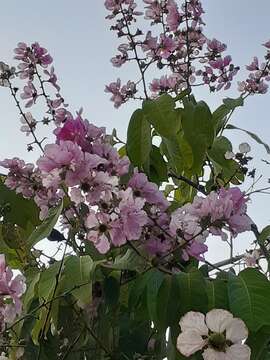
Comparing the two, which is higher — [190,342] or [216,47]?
[216,47]

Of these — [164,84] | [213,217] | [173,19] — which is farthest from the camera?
[173,19]

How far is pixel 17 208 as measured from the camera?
1.58m

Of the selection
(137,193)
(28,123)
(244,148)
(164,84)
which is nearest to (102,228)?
(137,193)

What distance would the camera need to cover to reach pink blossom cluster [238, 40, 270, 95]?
2701mm

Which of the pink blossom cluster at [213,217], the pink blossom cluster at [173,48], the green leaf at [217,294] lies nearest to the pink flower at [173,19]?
the pink blossom cluster at [173,48]

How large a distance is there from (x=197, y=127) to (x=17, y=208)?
47 cm

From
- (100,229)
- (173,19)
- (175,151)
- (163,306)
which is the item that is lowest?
(163,306)

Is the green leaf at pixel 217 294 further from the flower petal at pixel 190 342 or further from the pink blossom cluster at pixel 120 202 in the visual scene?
the flower petal at pixel 190 342

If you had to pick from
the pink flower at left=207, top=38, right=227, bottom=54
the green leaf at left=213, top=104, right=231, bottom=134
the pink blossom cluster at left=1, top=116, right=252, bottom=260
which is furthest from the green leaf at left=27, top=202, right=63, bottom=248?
the pink flower at left=207, top=38, right=227, bottom=54

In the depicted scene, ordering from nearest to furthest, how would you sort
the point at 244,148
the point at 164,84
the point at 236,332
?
the point at 236,332 < the point at 244,148 < the point at 164,84

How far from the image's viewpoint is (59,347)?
4.97 feet

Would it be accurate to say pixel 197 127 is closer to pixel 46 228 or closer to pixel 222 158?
pixel 222 158

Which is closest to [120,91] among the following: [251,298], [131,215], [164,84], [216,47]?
[164,84]

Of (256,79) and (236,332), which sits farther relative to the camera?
(256,79)
